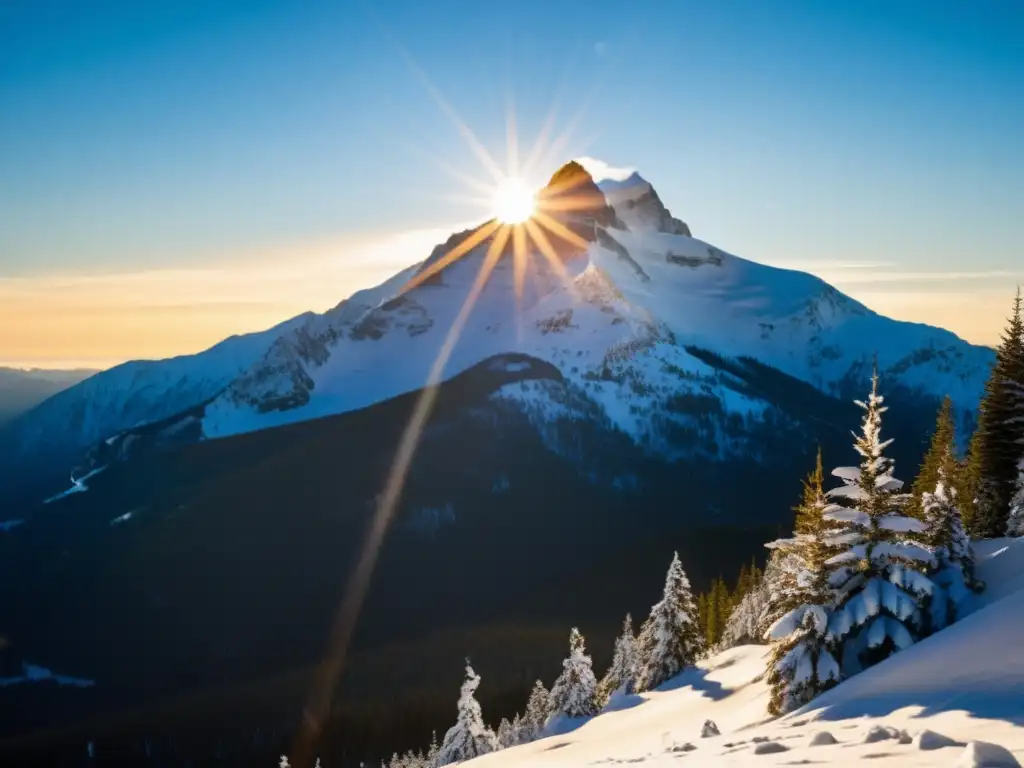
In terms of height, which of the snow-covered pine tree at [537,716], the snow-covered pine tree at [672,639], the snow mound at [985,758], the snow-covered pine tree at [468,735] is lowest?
the snow-covered pine tree at [537,716]

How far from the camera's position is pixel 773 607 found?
1038 inches

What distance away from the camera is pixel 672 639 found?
49.6 m

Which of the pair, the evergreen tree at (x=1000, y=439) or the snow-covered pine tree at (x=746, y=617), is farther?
the snow-covered pine tree at (x=746, y=617)

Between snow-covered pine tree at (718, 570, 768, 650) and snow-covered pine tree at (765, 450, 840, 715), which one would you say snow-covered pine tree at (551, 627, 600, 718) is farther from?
snow-covered pine tree at (765, 450, 840, 715)

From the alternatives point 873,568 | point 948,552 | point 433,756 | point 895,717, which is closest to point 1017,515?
point 948,552

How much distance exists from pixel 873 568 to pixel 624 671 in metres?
38.9

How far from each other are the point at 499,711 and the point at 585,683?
341 ft

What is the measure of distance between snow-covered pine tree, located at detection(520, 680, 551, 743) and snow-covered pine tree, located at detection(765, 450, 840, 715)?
29.9 m

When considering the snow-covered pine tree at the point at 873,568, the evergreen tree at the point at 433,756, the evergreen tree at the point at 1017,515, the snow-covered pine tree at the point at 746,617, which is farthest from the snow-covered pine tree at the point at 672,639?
the snow-covered pine tree at the point at 873,568

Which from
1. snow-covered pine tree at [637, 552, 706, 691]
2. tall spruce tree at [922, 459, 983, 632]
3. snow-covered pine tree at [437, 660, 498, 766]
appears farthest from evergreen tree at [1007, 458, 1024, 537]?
snow-covered pine tree at [437, 660, 498, 766]

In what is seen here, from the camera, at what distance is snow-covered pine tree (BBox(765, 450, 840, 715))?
920 inches

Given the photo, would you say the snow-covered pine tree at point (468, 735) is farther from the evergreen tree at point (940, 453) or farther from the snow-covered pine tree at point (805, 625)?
the evergreen tree at point (940, 453)

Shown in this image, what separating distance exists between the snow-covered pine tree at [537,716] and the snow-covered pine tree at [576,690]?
182 cm

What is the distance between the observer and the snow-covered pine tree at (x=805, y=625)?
76.7 feet
